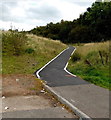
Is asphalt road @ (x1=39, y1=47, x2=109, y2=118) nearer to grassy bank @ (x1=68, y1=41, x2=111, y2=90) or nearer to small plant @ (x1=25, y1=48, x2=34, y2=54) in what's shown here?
grassy bank @ (x1=68, y1=41, x2=111, y2=90)

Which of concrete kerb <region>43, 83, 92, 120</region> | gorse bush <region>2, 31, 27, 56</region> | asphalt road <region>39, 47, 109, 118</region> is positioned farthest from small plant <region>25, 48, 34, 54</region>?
concrete kerb <region>43, 83, 92, 120</region>

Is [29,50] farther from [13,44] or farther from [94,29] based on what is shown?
[94,29]

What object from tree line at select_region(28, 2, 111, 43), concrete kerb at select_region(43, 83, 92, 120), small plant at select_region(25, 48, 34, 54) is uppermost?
tree line at select_region(28, 2, 111, 43)

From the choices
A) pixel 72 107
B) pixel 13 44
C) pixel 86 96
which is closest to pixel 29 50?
pixel 13 44

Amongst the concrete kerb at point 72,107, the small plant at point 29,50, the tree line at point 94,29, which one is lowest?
the small plant at point 29,50

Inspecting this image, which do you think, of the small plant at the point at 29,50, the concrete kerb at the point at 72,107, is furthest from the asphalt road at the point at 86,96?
the small plant at the point at 29,50

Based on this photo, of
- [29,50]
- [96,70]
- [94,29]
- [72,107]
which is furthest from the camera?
[94,29]

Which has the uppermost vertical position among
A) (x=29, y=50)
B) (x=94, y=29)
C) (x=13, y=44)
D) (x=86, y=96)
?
(x=94, y=29)

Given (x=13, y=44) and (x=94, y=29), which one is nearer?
(x=13, y=44)

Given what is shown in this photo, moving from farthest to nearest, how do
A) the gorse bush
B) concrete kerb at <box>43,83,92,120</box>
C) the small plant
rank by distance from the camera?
1. the small plant
2. the gorse bush
3. concrete kerb at <box>43,83,92,120</box>

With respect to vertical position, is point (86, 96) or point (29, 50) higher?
point (86, 96)

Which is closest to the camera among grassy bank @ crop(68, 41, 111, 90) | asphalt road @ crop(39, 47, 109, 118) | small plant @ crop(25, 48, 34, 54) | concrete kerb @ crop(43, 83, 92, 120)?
concrete kerb @ crop(43, 83, 92, 120)

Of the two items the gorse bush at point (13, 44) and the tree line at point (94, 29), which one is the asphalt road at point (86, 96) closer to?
the gorse bush at point (13, 44)

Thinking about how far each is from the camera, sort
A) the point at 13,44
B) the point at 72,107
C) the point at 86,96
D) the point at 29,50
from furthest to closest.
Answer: the point at 29,50 < the point at 13,44 < the point at 86,96 < the point at 72,107
